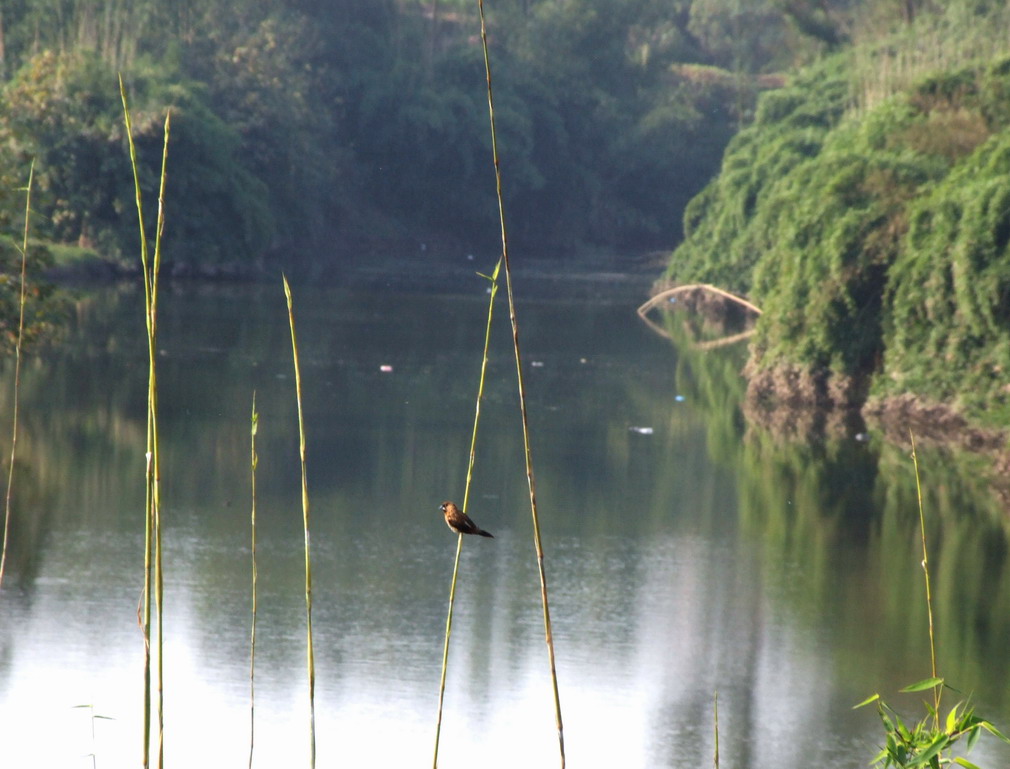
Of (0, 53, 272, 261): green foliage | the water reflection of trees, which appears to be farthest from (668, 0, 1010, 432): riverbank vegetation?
(0, 53, 272, 261): green foliage

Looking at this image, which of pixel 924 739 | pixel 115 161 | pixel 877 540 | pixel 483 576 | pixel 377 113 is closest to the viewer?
pixel 924 739

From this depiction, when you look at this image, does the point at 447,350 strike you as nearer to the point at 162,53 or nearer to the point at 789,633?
the point at 789,633

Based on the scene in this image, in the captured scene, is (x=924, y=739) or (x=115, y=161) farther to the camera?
(x=115, y=161)

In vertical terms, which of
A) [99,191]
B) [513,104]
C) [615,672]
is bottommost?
[615,672]

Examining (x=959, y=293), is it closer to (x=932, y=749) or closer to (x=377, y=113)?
(x=932, y=749)

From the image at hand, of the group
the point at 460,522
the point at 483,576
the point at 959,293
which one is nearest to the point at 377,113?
the point at 959,293

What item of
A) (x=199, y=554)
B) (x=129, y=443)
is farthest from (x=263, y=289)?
(x=199, y=554)

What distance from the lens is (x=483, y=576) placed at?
13320 millimetres

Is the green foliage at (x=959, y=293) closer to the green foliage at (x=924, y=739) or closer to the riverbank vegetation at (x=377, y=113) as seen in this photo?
the green foliage at (x=924, y=739)

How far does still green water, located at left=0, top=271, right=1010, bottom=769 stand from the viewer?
9.67 metres

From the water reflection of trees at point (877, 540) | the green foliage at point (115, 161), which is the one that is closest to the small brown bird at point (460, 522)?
the water reflection of trees at point (877, 540)

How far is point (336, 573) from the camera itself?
13.1 m

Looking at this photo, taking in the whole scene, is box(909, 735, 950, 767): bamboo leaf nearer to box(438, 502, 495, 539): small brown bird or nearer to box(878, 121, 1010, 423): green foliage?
box(438, 502, 495, 539): small brown bird

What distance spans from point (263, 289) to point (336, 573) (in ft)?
81.4
